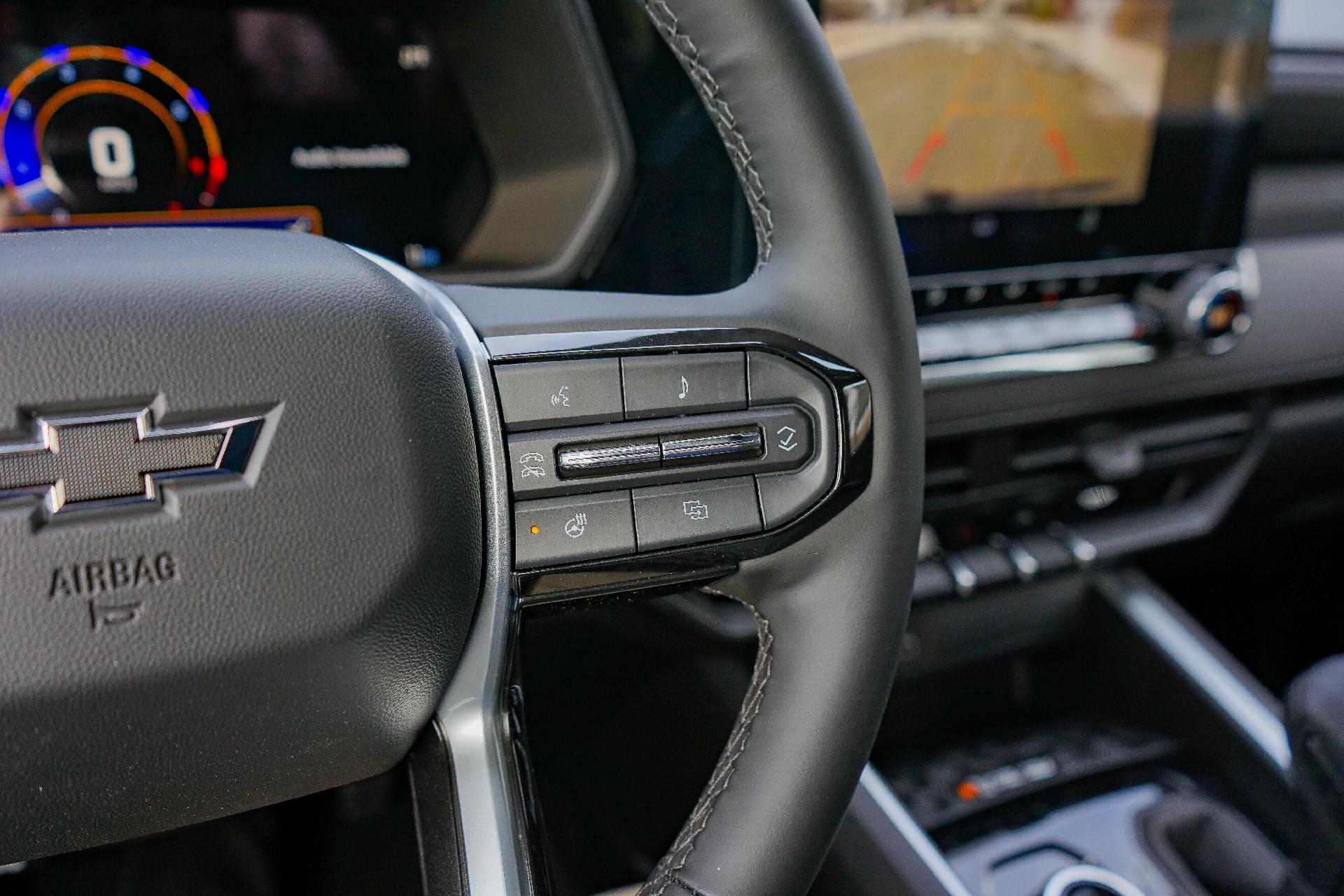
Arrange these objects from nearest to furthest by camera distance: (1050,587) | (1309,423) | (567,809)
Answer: (567,809), (1050,587), (1309,423)

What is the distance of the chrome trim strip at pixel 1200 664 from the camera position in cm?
120

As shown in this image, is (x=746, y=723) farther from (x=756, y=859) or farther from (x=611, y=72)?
(x=611, y=72)

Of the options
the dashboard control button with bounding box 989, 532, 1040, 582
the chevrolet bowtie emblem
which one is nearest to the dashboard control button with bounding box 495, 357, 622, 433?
the chevrolet bowtie emblem

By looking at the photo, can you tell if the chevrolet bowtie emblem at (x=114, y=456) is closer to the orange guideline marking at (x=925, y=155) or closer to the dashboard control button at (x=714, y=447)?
the dashboard control button at (x=714, y=447)

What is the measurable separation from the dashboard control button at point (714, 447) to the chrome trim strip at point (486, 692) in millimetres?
83

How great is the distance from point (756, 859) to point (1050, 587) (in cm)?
89

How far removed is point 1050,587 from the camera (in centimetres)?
129

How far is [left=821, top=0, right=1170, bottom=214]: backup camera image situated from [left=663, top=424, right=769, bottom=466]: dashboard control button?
1.71 feet

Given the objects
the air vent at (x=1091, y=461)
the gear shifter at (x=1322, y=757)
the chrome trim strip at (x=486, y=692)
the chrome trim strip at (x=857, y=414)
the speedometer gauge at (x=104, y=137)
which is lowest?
the gear shifter at (x=1322, y=757)

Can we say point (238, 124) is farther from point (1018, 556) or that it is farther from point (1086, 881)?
point (1086, 881)

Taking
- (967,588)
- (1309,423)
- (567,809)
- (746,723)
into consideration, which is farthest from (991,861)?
(1309,423)

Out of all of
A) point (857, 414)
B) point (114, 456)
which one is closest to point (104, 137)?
point (114, 456)

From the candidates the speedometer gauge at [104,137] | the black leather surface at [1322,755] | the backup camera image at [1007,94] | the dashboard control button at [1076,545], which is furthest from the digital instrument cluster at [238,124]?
the black leather surface at [1322,755]

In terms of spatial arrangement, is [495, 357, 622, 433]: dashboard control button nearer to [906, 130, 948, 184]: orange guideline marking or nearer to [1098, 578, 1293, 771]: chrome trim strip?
[906, 130, 948, 184]: orange guideline marking
